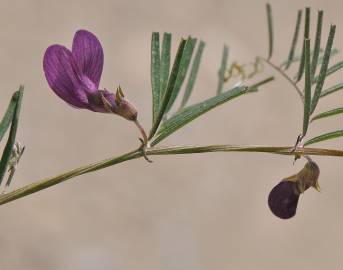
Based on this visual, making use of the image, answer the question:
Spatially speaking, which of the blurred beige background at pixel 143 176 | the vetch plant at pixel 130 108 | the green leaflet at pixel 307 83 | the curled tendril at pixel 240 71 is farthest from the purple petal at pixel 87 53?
the blurred beige background at pixel 143 176

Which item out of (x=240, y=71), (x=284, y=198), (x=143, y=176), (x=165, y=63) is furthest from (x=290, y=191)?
(x=143, y=176)

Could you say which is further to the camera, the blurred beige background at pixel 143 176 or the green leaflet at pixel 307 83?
the blurred beige background at pixel 143 176

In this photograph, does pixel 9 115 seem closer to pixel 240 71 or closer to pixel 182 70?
pixel 182 70

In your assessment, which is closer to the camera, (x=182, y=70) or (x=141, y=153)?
(x=141, y=153)

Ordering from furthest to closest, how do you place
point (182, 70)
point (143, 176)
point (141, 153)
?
point (143, 176) → point (182, 70) → point (141, 153)

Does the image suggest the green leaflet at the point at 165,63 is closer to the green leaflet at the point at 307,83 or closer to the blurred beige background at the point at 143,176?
the green leaflet at the point at 307,83

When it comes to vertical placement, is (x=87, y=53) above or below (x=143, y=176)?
above
